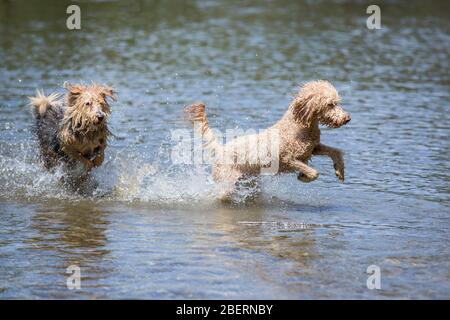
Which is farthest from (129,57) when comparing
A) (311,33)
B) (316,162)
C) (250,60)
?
(316,162)

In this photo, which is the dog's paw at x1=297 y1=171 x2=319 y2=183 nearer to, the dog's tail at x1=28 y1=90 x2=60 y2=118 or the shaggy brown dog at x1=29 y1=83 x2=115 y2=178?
the shaggy brown dog at x1=29 y1=83 x2=115 y2=178

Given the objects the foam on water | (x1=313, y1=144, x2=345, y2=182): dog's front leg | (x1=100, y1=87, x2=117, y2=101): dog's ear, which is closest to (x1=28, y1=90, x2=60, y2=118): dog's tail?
the foam on water

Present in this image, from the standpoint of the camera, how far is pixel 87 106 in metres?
7.99

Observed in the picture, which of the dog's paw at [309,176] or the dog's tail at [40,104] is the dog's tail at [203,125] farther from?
the dog's tail at [40,104]

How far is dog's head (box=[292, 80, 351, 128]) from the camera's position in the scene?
7.67 m

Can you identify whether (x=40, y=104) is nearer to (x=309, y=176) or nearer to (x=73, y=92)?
(x=73, y=92)

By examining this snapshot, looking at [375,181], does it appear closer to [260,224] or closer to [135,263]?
[260,224]

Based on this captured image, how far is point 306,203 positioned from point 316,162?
1492mm

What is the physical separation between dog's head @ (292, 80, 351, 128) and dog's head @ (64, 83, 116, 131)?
5.82ft

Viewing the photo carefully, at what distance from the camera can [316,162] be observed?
9680mm

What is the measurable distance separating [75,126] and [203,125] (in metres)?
1.19

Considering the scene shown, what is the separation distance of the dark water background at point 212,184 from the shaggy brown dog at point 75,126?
30 cm

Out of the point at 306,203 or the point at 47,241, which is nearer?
the point at 47,241

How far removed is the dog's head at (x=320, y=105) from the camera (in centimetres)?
767
